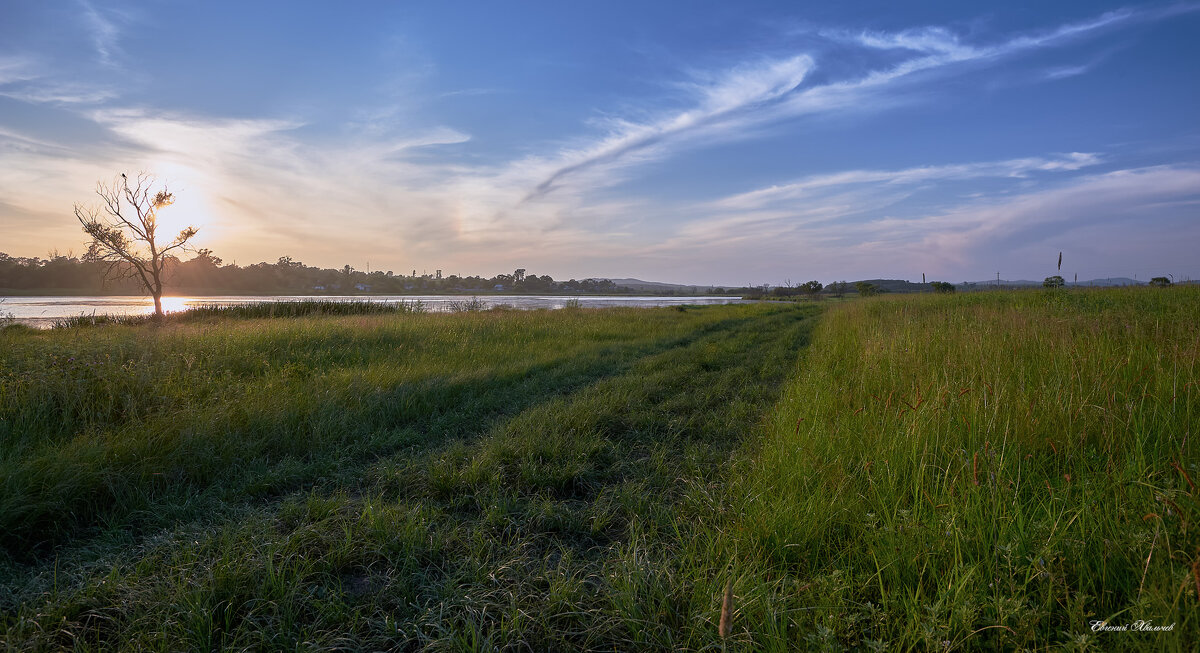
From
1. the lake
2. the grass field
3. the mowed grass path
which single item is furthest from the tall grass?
the lake

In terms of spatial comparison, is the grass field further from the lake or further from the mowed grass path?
the lake

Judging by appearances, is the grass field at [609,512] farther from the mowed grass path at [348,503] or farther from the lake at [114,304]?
the lake at [114,304]

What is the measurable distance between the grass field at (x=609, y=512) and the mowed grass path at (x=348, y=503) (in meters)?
0.02

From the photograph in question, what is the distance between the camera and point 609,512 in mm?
3062

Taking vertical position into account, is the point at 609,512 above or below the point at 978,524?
below

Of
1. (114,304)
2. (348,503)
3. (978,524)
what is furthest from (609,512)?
(114,304)

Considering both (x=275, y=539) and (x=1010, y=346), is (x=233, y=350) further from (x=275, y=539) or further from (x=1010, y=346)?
(x=1010, y=346)

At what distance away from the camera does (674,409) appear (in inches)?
223

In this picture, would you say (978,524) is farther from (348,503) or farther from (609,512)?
(348,503)

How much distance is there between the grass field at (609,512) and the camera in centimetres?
188

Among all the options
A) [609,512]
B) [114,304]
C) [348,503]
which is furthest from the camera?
[114,304]

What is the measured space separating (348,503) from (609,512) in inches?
70.9

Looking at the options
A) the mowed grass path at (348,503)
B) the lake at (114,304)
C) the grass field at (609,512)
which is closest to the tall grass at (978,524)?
the grass field at (609,512)

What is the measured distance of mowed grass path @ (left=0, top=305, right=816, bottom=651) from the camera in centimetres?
203
